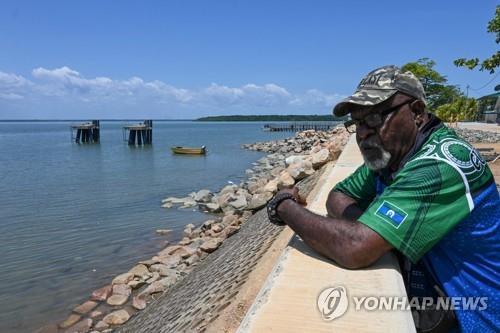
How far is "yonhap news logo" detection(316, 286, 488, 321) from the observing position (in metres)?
2.01

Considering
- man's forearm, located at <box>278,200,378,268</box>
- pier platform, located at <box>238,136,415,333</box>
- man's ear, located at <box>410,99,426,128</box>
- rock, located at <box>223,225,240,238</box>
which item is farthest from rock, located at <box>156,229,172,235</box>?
man's ear, located at <box>410,99,426,128</box>

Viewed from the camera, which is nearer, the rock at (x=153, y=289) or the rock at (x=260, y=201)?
the rock at (x=153, y=289)

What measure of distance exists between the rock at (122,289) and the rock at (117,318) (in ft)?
2.77

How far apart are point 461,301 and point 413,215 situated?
48 centimetres

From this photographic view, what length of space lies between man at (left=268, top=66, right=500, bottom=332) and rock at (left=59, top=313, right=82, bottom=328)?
6.44 metres

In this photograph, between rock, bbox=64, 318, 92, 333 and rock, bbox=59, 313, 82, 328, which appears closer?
rock, bbox=64, 318, 92, 333

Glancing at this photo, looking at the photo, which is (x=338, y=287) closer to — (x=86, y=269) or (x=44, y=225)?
(x=86, y=269)

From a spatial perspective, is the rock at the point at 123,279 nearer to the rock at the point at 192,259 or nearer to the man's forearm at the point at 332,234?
the rock at the point at 192,259

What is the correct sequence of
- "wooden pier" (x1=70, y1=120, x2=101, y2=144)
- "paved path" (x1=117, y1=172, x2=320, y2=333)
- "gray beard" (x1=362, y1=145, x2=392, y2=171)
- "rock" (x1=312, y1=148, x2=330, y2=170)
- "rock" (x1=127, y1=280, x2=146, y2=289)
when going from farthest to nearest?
"wooden pier" (x1=70, y1=120, x2=101, y2=144) < "rock" (x1=312, y1=148, x2=330, y2=170) < "rock" (x1=127, y1=280, x2=146, y2=289) < "paved path" (x1=117, y1=172, x2=320, y2=333) < "gray beard" (x1=362, y1=145, x2=392, y2=171)

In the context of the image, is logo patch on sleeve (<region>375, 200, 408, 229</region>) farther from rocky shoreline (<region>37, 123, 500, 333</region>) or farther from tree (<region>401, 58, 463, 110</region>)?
tree (<region>401, 58, 463, 110</region>)

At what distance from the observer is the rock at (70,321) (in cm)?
713

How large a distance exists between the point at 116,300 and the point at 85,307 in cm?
56

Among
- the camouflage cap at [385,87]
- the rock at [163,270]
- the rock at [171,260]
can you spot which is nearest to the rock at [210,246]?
the rock at [171,260]

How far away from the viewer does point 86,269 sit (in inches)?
387
